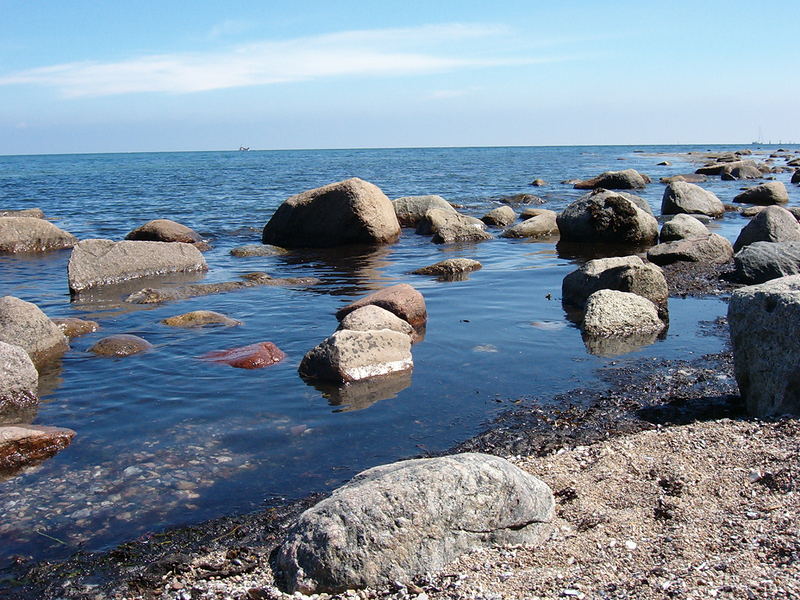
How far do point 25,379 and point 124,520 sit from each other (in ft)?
9.43

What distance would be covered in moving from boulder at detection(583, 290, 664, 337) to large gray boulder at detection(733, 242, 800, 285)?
136 inches

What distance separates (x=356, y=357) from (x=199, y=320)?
11.1 ft

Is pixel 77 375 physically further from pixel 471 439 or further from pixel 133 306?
pixel 471 439

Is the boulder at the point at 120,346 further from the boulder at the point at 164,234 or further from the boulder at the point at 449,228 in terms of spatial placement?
the boulder at the point at 449,228

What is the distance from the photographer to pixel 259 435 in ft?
20.6

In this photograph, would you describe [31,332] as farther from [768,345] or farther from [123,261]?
[768,345]

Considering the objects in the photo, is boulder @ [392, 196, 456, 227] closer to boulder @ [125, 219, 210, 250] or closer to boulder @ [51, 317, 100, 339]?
boulder @ [125, 219, 210, 250]

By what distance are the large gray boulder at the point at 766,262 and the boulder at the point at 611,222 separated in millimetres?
5021

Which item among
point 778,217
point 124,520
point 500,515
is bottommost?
point 124,520

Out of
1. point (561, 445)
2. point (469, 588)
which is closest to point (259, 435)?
point (561, 445)

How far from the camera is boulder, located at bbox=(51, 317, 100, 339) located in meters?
9.56

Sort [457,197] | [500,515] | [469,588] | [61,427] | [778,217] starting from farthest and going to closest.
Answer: [457,197] → [778,217] → [61,427] → [500,515] → [469,588]

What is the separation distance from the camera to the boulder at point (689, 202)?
22625mm

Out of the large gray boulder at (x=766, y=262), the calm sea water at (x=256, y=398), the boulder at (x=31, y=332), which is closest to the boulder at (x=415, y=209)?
the calm sea water at (x=256, y=398)
